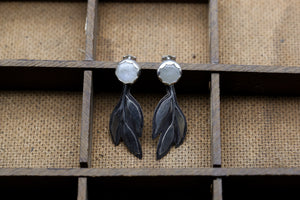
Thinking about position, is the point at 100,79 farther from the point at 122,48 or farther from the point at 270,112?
the point at 270,112

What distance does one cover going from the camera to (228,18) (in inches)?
62.7

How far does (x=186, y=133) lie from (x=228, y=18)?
1.33 ft

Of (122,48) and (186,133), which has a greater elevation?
(122,48)

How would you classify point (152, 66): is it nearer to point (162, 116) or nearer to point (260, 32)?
point (162, 116)

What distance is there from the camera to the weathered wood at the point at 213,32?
145cm

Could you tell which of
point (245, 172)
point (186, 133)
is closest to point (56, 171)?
point (186, 133)

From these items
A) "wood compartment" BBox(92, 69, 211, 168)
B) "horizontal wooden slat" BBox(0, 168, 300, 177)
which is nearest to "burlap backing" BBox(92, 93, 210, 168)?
"wood compartment" BBox(92, 69, 211, 168)

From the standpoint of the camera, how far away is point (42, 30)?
1.57 meters

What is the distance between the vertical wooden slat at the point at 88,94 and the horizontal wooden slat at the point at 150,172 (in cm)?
4

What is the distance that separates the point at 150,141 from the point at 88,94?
0.23 meters

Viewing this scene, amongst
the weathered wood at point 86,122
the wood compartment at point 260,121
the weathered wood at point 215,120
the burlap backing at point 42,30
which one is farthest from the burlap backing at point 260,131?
the burlap backing at point 42,30

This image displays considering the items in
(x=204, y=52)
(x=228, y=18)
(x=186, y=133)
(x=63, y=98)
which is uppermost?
(x=228, y=18)
